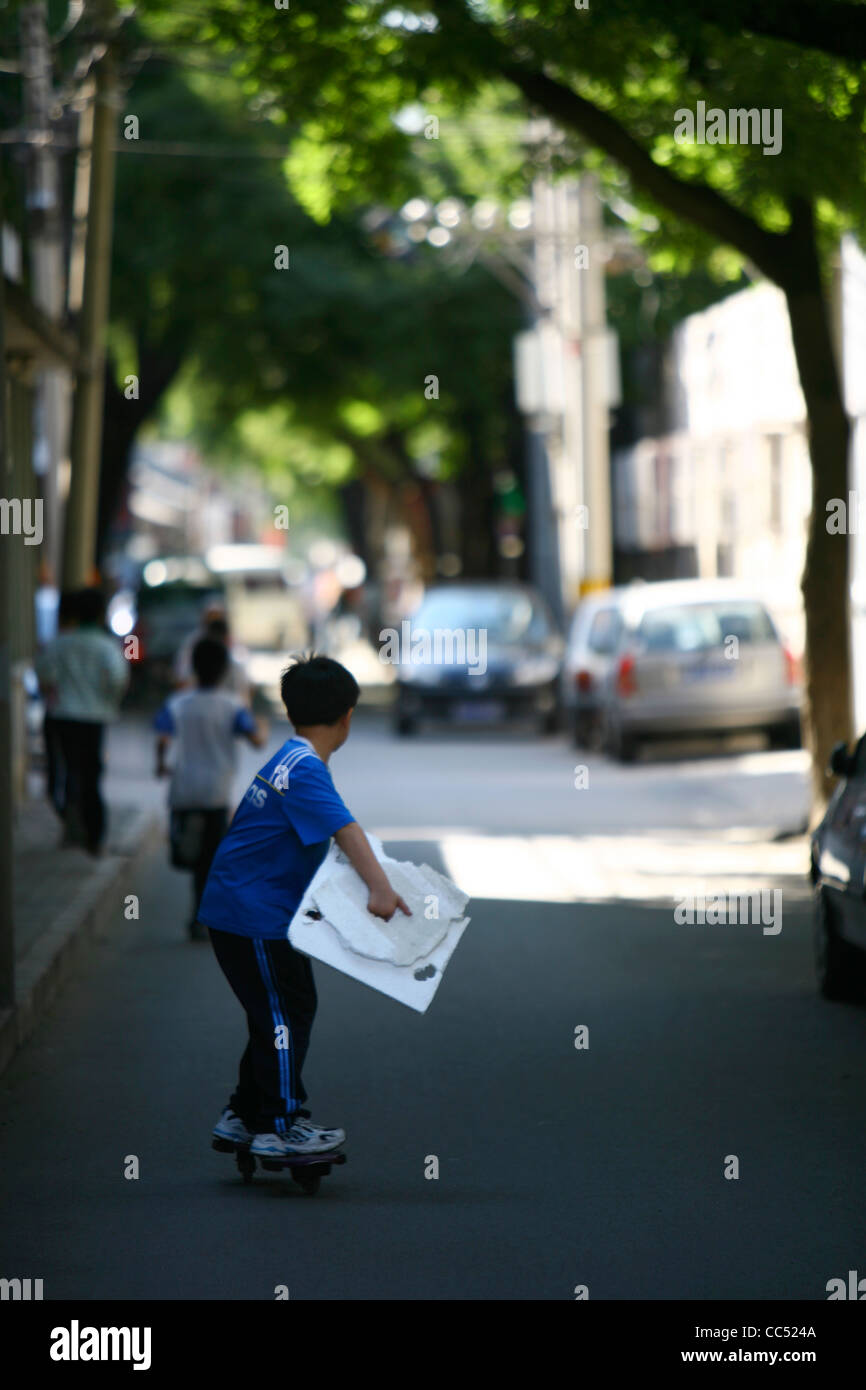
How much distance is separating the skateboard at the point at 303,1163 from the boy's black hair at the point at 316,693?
1.18m

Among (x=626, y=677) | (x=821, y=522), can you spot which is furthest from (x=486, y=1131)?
(x=626, y=677)

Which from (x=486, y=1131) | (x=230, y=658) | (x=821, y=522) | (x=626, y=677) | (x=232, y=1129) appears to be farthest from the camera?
(x=626, y=677)

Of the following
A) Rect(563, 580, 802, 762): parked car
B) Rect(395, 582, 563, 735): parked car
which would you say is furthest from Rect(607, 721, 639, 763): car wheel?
Rect(395, 582, 563, 735): parked car

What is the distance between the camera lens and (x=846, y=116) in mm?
13414

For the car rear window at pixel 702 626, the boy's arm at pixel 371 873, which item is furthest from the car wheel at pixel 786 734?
the boy's arm at pixel 371 873

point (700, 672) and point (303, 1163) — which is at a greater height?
point (700, 672)

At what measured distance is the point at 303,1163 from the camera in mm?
6781

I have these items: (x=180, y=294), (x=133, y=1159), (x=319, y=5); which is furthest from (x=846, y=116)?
(x=180, y=294)

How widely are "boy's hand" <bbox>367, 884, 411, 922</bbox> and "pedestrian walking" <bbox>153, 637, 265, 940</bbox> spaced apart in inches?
208

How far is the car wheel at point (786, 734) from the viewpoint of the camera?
77.9ft

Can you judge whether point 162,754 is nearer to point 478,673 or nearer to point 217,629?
point 217,629

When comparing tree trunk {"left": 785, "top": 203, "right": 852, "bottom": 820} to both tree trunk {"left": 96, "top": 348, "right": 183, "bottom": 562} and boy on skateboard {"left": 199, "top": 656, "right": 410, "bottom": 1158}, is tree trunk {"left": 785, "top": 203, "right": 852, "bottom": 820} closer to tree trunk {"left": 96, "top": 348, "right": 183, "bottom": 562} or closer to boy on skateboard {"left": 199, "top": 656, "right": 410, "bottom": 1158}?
boy on skateboard {"left": 199, "top": 656, "right": 410, "bottom": 1158}

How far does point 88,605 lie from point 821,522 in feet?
14.6
